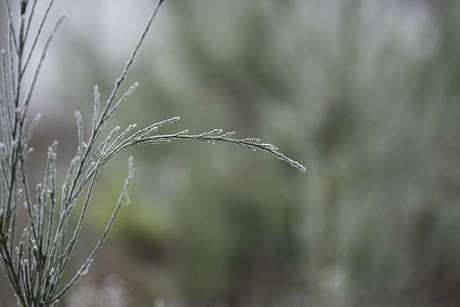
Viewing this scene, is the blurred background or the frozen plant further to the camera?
the blurred background

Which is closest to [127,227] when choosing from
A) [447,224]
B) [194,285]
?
[194,285]

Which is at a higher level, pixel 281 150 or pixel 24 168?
pixel 281 150

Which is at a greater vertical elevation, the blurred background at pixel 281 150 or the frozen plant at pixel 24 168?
the blurred background at pixel 281 150

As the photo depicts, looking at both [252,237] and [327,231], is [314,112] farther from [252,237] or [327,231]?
[252,237]

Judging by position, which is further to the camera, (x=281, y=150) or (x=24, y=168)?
(x=281, y=150)

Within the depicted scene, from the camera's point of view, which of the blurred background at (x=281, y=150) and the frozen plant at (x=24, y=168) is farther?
the blurred background at (x=281, y=150)

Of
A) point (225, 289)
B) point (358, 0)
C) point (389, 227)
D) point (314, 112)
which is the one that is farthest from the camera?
point (225, 289)

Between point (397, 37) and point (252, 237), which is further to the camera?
point (252, 237)

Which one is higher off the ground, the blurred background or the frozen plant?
the blurred background
